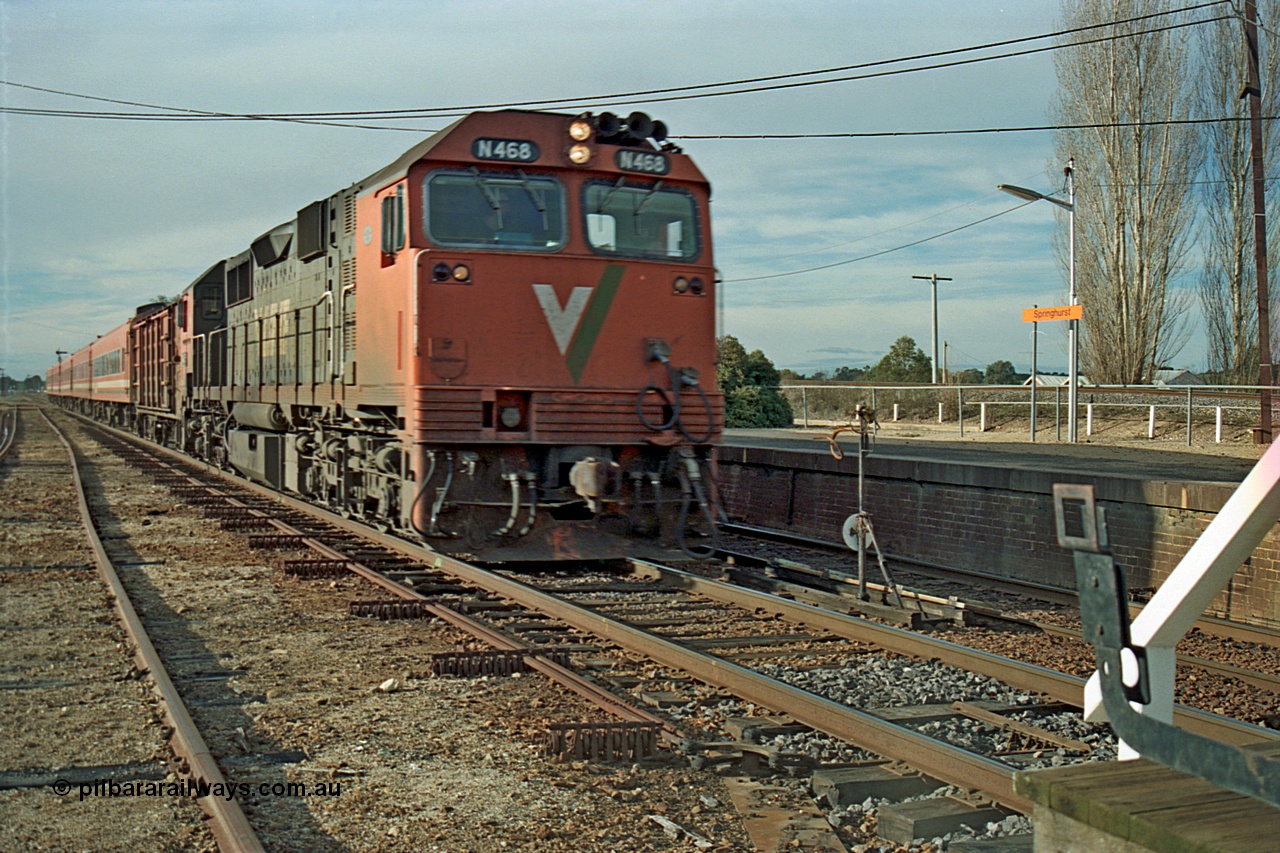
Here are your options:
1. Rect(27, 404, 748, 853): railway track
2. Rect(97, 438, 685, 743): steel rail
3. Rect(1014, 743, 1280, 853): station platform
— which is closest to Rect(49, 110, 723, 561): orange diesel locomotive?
Rect(97, 438, 685, 743): steel rail

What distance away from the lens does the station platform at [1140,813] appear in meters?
1.94

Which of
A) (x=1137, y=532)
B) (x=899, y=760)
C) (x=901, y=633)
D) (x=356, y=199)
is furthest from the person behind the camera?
(x=356, y=199)

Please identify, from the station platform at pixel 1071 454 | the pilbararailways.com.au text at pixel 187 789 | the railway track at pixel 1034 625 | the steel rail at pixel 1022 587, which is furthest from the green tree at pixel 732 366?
the pilbararailways.com.au text at pixel 187 789

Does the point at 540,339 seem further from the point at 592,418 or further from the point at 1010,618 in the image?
the point at 1010,618

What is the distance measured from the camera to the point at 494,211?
29.8 feet

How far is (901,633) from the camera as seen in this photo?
6781 mm

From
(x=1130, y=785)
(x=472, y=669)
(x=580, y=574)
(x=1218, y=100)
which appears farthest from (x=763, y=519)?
(x=1218, y=100)

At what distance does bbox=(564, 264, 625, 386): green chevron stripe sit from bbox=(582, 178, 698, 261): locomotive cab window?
21cm

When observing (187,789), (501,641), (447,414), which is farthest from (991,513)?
(187,789)

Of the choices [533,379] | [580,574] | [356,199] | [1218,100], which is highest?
[1218,100]

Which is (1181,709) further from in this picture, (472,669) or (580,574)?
(580,574)

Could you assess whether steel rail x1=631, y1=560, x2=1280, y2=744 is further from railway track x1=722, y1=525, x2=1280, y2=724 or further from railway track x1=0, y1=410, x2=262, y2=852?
railway track x1=0, y1=410, x2=262, y2=852

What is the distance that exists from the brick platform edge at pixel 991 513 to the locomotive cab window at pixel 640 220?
12.7 feet

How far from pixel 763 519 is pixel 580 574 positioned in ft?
17.4
